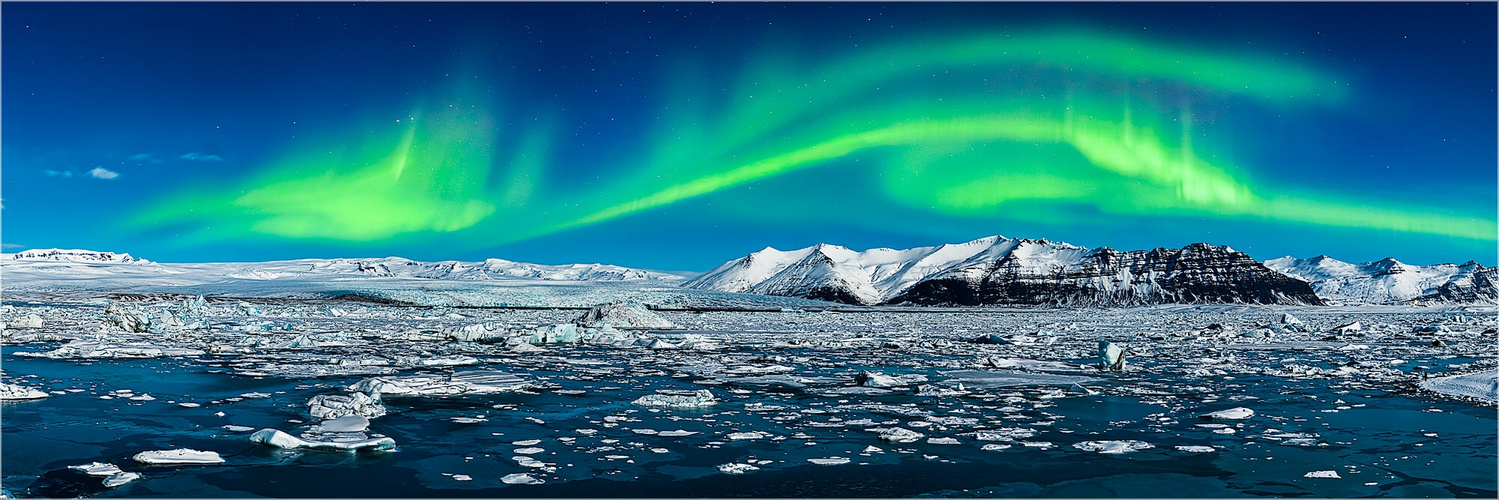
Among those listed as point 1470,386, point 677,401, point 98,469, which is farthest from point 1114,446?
point 98,469

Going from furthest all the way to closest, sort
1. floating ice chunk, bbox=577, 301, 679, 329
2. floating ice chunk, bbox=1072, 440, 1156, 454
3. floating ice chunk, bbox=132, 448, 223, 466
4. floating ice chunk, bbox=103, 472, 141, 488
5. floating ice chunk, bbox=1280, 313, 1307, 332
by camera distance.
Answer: floating ice chunk, bbox=577, 301, 679, 329
floating ice chunk, bbox=1280, 313, 1307, 332
floating ice chunk, bbox=1072, 440, 1156, 454
floating ice chunk, bbox=132, 448, 223, 466
floating ice chunk, bbox=103, 472, 141, 488

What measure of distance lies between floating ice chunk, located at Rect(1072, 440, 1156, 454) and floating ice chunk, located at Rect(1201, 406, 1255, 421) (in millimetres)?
2039

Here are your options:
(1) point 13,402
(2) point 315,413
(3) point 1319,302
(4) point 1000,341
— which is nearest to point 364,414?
(2) point 315,413

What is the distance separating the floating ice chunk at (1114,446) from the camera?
7.10 meters

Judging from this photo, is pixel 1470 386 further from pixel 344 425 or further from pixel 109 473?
pixel 109 473

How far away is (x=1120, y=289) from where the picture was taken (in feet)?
556

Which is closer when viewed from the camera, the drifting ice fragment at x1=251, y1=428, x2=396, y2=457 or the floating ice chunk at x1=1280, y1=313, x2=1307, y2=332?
the drifting ice fragment at x1=251, y1=428, x2=396, y2=457

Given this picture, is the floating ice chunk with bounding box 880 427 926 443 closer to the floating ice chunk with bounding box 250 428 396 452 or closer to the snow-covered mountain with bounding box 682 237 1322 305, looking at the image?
the floating ice chunk with bounding box 250 428 396 452

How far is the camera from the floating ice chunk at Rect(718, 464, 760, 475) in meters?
6.24

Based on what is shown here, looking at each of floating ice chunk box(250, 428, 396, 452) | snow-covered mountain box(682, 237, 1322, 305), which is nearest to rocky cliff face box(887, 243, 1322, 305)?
snow-covered mountain box(682, 237, 1322, 305)

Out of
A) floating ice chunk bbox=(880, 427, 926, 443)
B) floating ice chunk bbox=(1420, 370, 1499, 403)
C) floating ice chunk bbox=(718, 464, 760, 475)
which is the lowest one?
floating ice chunk bbox=(718, 464, 760, 475)

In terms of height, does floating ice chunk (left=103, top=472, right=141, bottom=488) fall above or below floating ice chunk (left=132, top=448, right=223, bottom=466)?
below

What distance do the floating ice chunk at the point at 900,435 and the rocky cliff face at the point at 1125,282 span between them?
167453 mm

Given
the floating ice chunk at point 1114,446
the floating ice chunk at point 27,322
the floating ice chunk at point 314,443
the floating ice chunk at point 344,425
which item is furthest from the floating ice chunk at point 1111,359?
the floating ice chunk at point 27,322
